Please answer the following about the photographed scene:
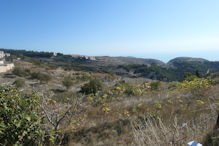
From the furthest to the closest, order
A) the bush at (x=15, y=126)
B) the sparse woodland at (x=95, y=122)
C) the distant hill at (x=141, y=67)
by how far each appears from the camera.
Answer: the distant hill at (x=141, y=67) → the sparse woodland at (x=95, y=122) → the bush at (x=15, y=126)

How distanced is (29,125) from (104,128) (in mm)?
2040

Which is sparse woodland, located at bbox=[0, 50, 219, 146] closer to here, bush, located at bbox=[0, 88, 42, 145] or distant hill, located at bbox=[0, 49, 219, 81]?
bush, located at bbox=[0, 88, 42, 145]

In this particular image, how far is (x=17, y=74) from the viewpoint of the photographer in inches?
1197

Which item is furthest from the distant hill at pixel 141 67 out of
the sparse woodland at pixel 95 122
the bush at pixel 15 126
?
the bush at pixel 15 126

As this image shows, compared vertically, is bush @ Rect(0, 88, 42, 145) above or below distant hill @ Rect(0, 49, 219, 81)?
above

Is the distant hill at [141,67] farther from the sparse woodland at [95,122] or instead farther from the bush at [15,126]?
the bush at [15,126]

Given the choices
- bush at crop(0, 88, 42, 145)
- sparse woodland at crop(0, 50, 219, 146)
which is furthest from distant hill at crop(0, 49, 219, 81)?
bush at crop(0, 88, 42, 145)

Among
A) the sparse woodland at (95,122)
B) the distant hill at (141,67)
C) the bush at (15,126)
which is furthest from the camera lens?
the distant hill at (141,67)

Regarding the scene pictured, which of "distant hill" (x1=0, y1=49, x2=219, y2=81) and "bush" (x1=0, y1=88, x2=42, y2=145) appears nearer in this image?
"bush" (x1=0, y1=88, x2=42, y2=145)

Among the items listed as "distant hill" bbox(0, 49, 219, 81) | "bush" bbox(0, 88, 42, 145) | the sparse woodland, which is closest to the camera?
"bush" bbox(0, 88, 42, 145)

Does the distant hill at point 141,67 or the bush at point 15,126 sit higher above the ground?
the bush at point 15,126

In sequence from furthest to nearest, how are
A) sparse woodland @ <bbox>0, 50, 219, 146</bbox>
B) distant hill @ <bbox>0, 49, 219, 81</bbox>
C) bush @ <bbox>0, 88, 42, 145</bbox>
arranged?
distant hill @ <bbox>0, 49, 219, 81</bbox> → sparse woodland @ <bbox>0, 50, 219, 146</bbox> → bush @ <bbox>0, 88, 42, 145</bbox>

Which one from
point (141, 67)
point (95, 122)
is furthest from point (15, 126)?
point (141, 67)

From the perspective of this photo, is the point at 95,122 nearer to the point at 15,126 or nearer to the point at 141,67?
the point at 15,126
